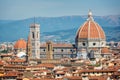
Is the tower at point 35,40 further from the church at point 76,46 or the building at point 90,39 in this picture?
the building at point 90,39

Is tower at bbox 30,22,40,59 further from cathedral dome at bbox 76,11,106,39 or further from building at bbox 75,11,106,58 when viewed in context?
cathedral dome at bbox 76,11,106,39

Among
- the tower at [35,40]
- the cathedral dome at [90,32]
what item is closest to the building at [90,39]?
the cathedral dome at [90,32]

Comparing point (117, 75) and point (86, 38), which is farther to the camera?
point (86, 38)

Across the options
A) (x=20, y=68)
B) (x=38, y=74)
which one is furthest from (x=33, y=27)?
(x=38, y=74)

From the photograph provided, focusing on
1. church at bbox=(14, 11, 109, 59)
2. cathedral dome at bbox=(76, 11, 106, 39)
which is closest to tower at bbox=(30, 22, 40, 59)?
church at bbox=(14, 11, 109, 59)

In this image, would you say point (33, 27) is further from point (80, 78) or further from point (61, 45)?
point (80, 78)

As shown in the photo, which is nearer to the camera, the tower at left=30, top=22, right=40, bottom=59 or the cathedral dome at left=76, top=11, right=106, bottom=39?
the tower at left=30, top=22, right=40, bottom=59

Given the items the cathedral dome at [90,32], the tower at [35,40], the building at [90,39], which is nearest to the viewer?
the tower at [35,40]

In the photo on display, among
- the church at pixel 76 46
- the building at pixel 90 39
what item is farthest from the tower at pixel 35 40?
the building at pixel 90 39

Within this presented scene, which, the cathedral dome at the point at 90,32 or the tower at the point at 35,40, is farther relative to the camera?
the cathedral dome at the point at 90,32

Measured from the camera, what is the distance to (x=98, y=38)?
128 m

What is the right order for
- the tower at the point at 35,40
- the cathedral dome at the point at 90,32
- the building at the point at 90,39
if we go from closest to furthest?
the tower at the point at 35,40, the building at the point at 90,39, the cathedral dome at the point at 90,32

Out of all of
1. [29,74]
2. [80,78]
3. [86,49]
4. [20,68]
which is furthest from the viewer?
[86,49]

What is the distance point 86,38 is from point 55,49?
20.4 ft
